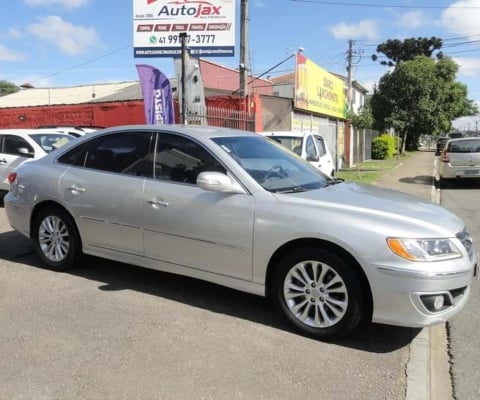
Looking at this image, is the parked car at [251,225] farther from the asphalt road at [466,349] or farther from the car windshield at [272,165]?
the asphalt road at [466,349]

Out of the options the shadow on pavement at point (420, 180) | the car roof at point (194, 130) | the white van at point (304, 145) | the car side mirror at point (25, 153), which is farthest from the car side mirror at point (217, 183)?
the shadow on pavement at point (420, 180)

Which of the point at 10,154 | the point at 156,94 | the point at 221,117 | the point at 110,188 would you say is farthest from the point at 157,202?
the point at 221,117

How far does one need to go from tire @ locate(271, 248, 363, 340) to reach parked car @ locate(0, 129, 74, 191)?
7.42 metres

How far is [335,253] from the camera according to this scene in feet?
12.7

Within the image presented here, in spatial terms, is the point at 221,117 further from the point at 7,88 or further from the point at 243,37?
the point at 7,88

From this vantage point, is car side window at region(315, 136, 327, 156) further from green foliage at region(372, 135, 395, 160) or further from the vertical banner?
green foliage at region(372, 135, 395, 160)

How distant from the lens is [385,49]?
211ft

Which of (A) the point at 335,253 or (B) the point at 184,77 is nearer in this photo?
(A) the point at 335,253

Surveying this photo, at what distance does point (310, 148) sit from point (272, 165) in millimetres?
6534

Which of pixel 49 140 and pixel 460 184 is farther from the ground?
pixel 49 140

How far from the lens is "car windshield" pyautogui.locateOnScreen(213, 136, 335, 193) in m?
4.44

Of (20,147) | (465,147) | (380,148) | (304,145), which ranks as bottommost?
(20,147)

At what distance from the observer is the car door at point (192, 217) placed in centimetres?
422

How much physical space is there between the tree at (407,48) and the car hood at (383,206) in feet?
201
